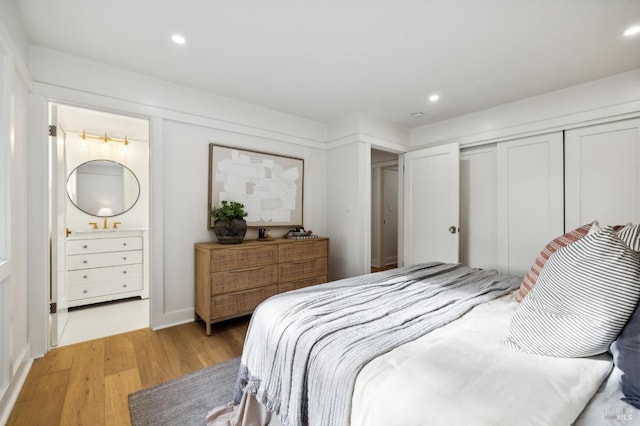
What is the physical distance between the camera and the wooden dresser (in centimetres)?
257

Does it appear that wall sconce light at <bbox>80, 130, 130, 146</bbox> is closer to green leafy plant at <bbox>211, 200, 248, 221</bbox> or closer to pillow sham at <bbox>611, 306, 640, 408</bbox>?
green leafy plant at <bbox>211, 200, 248, 221</bbox>

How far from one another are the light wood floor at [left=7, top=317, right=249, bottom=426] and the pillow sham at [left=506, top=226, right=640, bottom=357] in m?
1.99

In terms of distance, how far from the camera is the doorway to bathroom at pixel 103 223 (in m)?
3.10

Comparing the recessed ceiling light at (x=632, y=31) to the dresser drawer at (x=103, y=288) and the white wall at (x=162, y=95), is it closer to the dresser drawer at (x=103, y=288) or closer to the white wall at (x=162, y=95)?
the white wall at (x=162, y=95)

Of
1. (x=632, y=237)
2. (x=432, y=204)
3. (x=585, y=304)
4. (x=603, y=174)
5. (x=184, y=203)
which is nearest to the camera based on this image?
(x=585, y=304)

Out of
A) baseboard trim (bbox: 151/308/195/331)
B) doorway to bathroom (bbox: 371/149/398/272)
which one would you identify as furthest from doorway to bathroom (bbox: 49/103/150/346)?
doorway to bathroom (bbox: 371/149/398/272)

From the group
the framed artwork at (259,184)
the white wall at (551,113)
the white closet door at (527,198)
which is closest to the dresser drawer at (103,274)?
the framed artwork at (259,184)

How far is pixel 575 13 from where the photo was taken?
1.73 meters

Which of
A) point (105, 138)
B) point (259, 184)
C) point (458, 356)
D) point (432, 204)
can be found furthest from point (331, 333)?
point (105, 138)

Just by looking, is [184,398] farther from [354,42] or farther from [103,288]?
[354,42]

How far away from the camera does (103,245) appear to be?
3.35 meters

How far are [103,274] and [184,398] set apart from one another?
2.44 meters

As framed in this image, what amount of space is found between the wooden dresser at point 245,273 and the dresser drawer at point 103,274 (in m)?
1.30

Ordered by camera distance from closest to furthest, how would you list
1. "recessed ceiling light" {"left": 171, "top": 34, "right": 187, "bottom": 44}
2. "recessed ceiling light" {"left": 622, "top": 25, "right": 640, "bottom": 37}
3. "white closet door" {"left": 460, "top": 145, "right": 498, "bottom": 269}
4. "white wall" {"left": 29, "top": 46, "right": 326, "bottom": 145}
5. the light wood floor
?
the light wood floor
"recessed ceiling light" {"left": 622, "top": 25, "right": 640, "bottom": 37}
"recessed ceiling light" {"left": 171, "top": 34, "right": 187, "bottom": 44}
"white wall" {"left": 29, "top": 46, "right": 326, "bottom": 145}
"white closet door" {"left": 460, "top": 145, "right": 498, "bottom": 269}
